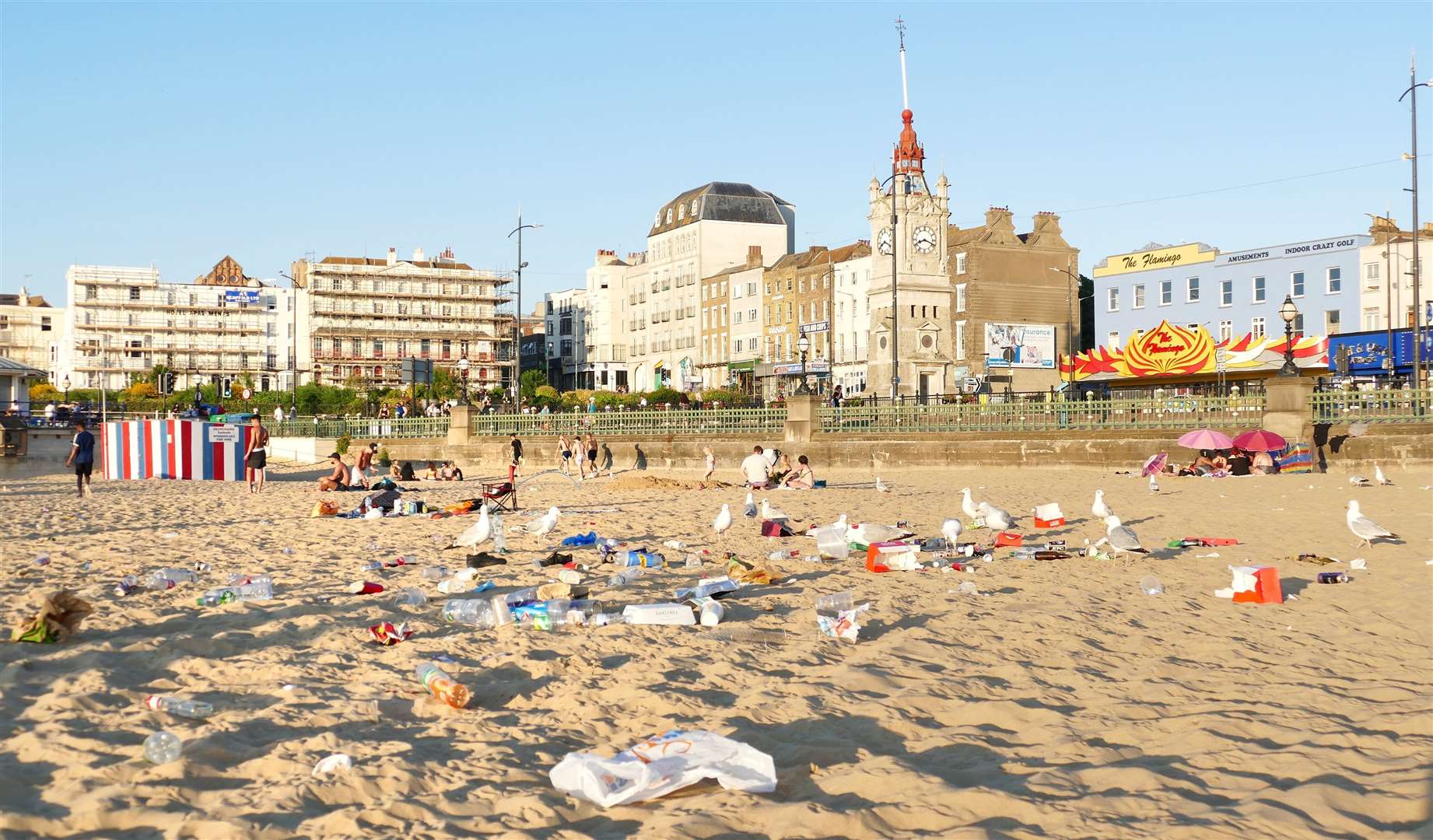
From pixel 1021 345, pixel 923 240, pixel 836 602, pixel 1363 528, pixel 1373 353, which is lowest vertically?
pixel 836 602

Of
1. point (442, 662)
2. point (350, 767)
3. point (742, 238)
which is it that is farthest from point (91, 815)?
point (742, 238)

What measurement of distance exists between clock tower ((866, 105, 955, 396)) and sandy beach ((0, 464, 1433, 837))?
110ft

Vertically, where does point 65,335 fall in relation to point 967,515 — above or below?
above

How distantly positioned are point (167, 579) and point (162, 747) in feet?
17.0

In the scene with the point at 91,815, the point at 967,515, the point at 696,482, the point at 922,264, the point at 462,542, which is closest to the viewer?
the point at 91,815

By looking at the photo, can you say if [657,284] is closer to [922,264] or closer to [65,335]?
[922,264]

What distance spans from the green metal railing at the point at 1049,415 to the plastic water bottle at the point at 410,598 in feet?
70.5

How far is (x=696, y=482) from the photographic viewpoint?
26797 millimetres

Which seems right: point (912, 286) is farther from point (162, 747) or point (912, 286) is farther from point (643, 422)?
point (162, 747)

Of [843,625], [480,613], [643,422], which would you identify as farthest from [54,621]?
[643,422]

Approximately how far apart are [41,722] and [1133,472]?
22900 mm

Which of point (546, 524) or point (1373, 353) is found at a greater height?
point (1373, 353)

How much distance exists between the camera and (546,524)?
13.6m

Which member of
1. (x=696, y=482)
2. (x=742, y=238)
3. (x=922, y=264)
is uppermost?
(x=742, y=238)
